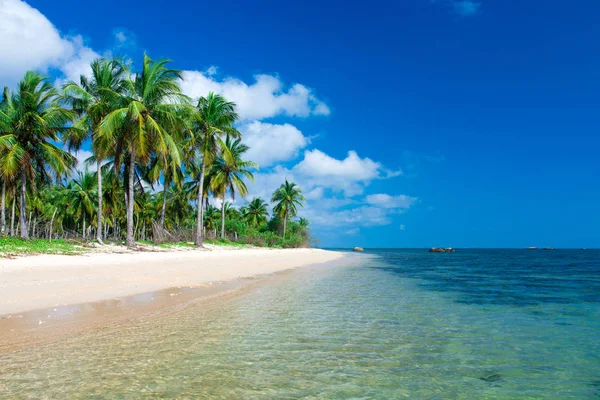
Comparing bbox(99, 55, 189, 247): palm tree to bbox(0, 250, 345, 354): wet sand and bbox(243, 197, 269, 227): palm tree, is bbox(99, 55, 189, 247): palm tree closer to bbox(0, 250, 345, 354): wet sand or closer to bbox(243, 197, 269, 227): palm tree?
bbox(0, 250, 345, 354): wet sand

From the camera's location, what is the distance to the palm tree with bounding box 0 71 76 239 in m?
22.9

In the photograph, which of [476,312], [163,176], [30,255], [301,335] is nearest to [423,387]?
[301,335]

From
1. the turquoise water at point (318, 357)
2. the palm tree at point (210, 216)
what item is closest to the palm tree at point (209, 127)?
the turquoise water at point (318, 357)

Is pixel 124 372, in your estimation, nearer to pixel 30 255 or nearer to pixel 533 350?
pixel 533 350

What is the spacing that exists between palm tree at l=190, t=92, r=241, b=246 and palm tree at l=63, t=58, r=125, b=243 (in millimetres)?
6617

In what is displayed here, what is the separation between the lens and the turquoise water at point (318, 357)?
3822 millimetres

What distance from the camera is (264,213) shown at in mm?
68312

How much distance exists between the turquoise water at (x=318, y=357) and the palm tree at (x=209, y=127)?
909 inches

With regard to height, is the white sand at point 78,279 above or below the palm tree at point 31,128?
below

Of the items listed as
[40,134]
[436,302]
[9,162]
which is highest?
[40,134]

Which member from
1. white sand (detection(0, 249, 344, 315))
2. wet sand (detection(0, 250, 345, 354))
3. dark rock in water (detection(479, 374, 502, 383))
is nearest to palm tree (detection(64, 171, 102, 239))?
white sand (detection(0, 249, 344, 315))

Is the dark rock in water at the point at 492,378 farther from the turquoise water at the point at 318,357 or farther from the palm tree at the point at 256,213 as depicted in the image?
the palm tree at the point at 256,213

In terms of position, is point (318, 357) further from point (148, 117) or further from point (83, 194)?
point (83, 194)

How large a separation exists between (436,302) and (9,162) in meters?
23.2
